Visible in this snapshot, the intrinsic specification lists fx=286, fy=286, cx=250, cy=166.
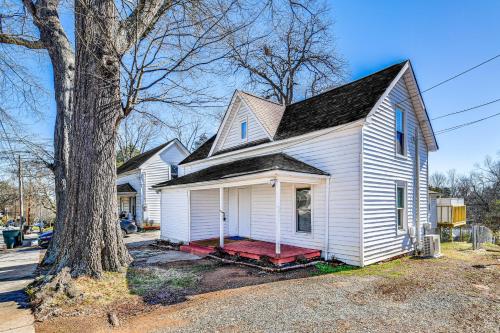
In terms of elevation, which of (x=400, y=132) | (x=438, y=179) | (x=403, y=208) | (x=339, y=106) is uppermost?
(x=339, y=106)

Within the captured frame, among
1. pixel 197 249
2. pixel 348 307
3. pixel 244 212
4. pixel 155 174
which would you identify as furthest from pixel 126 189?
pixel 348 307

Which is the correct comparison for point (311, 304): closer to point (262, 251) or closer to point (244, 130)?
point (262, 251)

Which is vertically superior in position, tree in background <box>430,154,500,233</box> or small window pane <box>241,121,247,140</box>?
small window pane <box>241,121,247,140</box>

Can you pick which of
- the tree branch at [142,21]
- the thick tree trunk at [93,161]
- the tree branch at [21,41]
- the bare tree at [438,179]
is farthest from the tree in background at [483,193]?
the tree branch at [21,41]

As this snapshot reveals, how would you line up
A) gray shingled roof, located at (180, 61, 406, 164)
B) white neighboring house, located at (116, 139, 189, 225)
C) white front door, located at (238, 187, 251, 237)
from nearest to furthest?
gray shingled roof, located at (180, 61, 406, 164)
white front door, located at (238, 187, 251, 237)
white neighboring house, located at (116, 139, 189, 225)

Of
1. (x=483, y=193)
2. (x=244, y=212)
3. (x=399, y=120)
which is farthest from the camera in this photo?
(x=483, y=193)

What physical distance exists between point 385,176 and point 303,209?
3.03 m

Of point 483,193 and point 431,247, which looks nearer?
point 431,247

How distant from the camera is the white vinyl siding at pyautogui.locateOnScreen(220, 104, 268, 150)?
41.3ft

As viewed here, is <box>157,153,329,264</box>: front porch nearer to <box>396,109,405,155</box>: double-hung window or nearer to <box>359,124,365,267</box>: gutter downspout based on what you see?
<box>359,124,365,267</box>: gutter downspout

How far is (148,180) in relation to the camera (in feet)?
75.4

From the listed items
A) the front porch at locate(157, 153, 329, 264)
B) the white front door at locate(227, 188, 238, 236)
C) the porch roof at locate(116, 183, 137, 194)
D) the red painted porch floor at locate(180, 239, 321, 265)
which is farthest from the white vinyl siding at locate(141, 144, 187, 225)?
the red painted porch floor at locate(180, 239, 321, 265)

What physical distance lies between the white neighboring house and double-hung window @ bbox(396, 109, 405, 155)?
17113 mm

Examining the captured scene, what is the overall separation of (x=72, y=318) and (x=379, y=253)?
843cm
